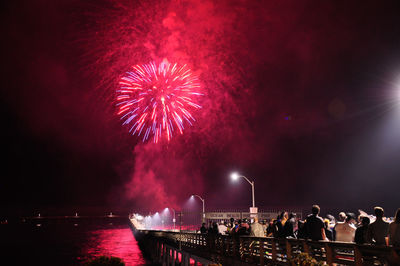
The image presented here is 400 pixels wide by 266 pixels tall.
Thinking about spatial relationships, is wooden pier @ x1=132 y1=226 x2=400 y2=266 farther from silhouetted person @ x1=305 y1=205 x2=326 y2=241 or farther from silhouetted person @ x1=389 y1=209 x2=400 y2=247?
silhouetted person @ x1=389 y1=209 x2=400 y2=247

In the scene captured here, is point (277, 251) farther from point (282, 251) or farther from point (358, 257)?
point (358, 257)

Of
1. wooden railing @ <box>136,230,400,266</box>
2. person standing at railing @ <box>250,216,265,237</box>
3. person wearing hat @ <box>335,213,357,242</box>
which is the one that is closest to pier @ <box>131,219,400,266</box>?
wooden railing @ <box>136,230,400,266</box>

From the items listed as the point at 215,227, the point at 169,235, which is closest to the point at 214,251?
the point at 215,227

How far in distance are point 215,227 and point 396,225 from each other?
39.3 feet

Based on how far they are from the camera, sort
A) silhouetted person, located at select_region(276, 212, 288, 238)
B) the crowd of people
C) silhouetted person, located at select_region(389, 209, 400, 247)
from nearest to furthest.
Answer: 1. silhouetted person, located at select_region(389, 209, 400, 247)
2. the crowd of people
3. silhouetted person, located at select_region(276, 212, 288, 238)

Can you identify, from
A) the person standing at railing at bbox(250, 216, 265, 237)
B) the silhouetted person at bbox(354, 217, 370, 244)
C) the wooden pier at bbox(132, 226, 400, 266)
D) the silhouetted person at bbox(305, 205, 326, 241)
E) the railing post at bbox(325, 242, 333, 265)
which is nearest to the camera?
the wooden pier at bbox(132, 226, 400, 266)

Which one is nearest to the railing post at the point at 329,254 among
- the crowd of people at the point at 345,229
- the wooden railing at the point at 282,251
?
the wooden railing at the point at 282,251

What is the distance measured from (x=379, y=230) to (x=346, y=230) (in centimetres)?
177

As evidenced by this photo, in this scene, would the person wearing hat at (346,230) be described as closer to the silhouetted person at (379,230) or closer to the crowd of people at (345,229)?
the crowd of people at (345,229)

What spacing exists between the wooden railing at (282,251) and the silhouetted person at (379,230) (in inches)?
22.5

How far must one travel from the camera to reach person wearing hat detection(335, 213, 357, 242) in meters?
10.9

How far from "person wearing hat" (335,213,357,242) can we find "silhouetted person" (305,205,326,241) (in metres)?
0.65

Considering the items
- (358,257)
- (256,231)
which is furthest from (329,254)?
(256,231)

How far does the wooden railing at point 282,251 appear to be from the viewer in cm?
865
